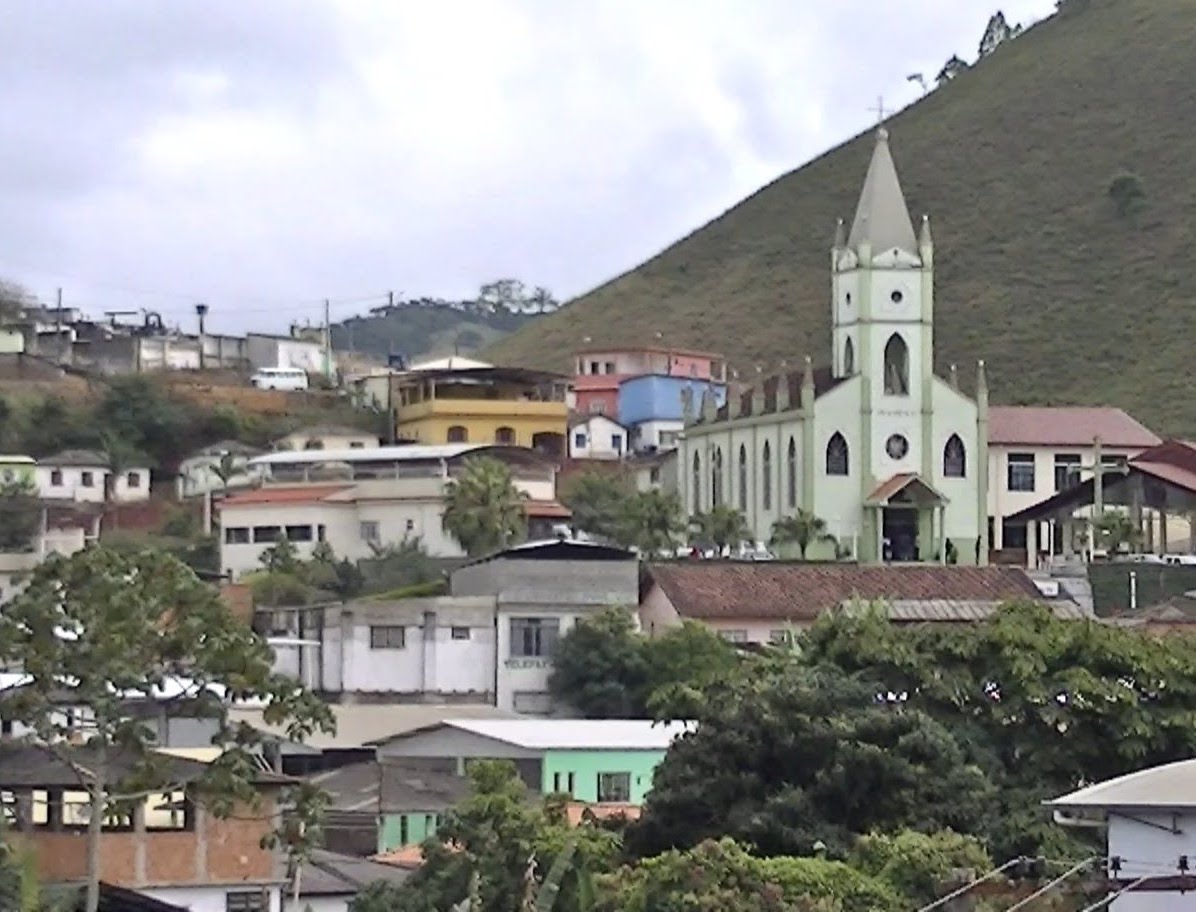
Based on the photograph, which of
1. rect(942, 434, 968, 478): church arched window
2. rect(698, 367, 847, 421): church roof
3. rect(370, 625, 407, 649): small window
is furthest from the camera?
rect(698, 367, 847, 421): church roof

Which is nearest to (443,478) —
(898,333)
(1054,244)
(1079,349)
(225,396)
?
(898,333)

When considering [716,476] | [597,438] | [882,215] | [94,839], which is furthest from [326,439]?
[94,839]

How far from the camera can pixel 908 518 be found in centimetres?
8544

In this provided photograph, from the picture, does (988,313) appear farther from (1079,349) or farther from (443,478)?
(443,478)

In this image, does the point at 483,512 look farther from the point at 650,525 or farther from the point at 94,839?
the point at 94,839

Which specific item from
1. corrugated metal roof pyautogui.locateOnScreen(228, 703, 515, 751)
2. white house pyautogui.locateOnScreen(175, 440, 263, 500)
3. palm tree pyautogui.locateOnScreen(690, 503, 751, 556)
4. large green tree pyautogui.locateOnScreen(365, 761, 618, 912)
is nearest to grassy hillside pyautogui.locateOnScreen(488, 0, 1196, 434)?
palm tree pyautogui.locateOnScreen(690, 503, 751, 556)

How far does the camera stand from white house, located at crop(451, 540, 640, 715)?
68062 millimetres

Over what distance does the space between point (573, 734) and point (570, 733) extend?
0.16 m

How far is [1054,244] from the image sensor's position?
5064 inches

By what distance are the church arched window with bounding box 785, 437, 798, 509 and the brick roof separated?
13458mm

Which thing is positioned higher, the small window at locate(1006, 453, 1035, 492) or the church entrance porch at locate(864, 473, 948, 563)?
the small window at locate(1006, 453, 1035, 492)

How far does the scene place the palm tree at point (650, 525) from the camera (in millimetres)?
80562

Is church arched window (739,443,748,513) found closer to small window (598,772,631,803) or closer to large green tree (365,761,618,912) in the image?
small window (598,772,631,803)

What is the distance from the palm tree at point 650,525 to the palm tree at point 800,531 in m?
2.39
